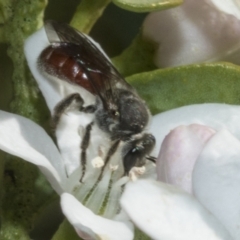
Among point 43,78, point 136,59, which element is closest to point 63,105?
point 43,78

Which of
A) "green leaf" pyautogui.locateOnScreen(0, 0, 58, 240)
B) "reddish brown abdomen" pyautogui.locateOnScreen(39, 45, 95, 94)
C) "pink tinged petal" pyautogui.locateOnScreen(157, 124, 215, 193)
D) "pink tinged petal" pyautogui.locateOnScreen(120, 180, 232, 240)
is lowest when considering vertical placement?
"green leaf" pyautogui.locateOnScreen(0, 0, 58, 240)

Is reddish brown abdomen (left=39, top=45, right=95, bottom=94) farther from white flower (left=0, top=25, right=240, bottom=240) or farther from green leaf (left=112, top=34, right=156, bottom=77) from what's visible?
green leaf (left=112, top=34, right=156, bottom=77)

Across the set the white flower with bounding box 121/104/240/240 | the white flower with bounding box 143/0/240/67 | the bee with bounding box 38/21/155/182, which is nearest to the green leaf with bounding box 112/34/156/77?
the white flower with bounding box 143/0/240/67

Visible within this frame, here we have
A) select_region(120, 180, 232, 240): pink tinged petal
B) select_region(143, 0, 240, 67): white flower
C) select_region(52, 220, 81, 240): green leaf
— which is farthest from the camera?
select_region(143, 0, 240, 67): white flower

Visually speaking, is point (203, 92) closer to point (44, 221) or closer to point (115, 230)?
point (115, 230)

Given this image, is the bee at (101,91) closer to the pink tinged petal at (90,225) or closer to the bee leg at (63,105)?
the bee leg at (63,105)

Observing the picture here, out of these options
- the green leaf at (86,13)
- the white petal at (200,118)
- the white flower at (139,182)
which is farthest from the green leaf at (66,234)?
the green leaf at (86,13)

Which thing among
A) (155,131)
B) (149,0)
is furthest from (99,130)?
(149,0)
